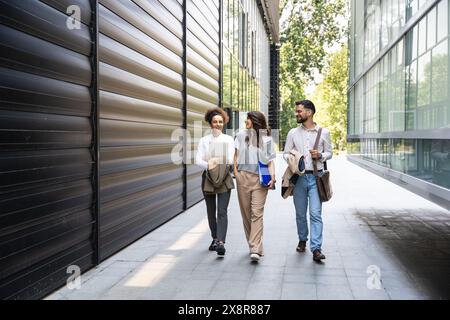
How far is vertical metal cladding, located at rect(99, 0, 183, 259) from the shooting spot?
6.10 meters

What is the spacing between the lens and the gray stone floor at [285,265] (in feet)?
15.5

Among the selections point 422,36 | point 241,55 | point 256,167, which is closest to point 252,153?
point 256,167

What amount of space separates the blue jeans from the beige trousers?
462mm

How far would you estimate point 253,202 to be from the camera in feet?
19.5

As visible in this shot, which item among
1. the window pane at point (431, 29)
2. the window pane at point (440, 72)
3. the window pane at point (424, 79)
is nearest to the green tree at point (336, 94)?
the window pane at point (424, 79)

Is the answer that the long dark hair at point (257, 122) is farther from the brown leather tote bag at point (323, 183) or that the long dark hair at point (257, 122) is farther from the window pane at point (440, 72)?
the window pane at point (440, 72)

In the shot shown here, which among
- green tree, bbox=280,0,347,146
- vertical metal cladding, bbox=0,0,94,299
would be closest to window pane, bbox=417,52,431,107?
vertical metal cladding, bbox=0,0,94,299

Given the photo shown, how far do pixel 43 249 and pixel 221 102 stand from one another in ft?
35.2

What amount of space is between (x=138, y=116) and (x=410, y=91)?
255 inches

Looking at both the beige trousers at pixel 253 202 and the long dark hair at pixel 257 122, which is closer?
the beige trousers at pixel 253 202

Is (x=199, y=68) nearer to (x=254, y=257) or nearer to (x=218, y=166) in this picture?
(x=218, y=166)

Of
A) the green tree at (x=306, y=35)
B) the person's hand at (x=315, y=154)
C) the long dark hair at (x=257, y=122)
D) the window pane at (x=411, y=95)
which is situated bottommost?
the person's hand at (x=315, y=154)

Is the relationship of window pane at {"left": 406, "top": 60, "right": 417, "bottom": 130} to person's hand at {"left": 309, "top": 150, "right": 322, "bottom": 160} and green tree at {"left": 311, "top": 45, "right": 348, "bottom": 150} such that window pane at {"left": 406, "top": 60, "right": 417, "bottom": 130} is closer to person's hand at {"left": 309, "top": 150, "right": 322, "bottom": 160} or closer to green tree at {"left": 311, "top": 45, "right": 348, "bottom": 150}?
person's hand at {"left": 309, "top": 150, "right": 322, "bottom": 160}
